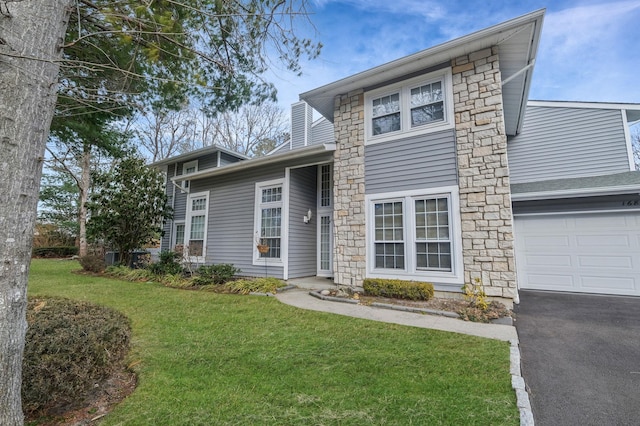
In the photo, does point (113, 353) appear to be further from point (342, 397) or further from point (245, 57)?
point (245, 57)

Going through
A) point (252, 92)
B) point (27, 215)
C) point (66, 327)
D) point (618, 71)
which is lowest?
point (66, 327)

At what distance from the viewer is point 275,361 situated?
325 centimetres

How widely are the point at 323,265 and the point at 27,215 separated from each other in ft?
24.9

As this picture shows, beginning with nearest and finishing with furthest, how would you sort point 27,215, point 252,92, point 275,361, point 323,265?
point 27,215 → point 275,361 → point 252,92 → point 323,265

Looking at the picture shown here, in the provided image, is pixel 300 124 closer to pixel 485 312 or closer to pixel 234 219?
pixel 234 219

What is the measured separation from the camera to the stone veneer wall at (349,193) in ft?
23.0

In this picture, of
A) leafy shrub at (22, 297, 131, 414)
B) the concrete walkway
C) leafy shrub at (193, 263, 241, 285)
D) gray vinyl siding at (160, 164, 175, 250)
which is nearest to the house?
leafy shrub at (193, 263, 241, 285)

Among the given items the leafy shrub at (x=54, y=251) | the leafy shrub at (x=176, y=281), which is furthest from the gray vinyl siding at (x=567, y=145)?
the leafy shrub at (x=54, y=251)

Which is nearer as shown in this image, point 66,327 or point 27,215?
point 27,215

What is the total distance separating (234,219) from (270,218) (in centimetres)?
152

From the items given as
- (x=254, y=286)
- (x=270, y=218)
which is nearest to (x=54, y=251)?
(x=270, y=218)

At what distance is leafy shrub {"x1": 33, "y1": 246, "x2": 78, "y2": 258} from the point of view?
17547 mm

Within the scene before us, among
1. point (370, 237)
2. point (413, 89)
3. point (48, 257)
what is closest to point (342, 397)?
point (370, 237)

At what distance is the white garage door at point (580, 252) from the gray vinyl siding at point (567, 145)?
7.18ft
